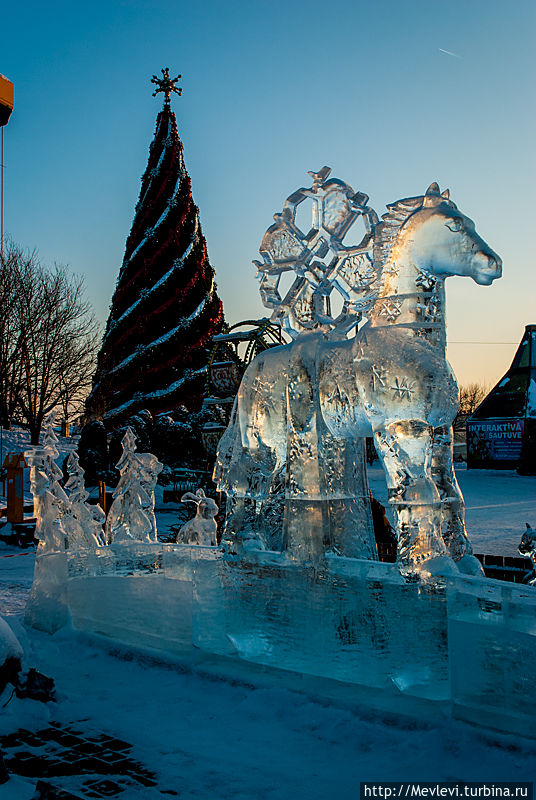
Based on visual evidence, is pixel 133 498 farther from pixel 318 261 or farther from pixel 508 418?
pixel 508 418

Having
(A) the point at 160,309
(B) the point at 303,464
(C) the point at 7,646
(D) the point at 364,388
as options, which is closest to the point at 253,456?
(B) the point at 303,464

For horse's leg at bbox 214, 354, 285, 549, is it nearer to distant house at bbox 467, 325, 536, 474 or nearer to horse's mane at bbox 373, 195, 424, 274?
horse's mane at bbox 373, 195, 424, 274

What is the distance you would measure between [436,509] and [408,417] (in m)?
0.49

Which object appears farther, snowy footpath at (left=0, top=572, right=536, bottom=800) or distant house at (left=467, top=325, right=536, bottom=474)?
distant house at (left=467, top=325, right=536, bottom=474)

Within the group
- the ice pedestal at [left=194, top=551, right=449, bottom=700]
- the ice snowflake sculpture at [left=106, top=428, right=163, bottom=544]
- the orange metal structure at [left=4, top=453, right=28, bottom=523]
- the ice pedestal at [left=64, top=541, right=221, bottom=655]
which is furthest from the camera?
the orange metal structure at [left=4, top=453, right=28, bottom=523]

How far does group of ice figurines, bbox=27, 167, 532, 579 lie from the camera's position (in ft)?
11.7

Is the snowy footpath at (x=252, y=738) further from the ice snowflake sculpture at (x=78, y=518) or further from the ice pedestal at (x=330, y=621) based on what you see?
the ice snowflake sculpture at (x=78, y=518)

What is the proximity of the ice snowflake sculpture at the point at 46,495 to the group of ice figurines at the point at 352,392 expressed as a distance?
165cm

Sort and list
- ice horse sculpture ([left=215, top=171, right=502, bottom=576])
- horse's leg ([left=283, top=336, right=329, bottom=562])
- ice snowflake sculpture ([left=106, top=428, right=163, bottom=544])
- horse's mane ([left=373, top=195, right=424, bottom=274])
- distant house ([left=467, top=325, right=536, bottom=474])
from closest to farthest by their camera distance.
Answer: ice horse sculpture ([left=215, top=171, right=502, bottom=576])
horse's mane ([left=373, top=195, right=424, bottom=274])
horse's leg ([left=283, top=336, right=329, bottom=562])
ice snowflake sculpture ([left=106, top=428, right=163, bottom=544])
distant house ([left=467, top=325, right=536, bottom=474])

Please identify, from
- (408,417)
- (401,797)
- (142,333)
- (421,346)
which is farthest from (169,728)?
(142,333)

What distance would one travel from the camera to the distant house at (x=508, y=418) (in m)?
27.2

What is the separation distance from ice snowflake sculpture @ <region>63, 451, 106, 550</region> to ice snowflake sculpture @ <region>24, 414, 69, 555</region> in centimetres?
57

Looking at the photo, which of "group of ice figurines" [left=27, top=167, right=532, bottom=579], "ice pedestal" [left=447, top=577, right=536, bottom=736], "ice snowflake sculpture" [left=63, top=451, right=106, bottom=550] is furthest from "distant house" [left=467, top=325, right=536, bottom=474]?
"ice pedestal" [left=447, top=577, right=536, bottom=736]

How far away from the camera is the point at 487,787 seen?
108 inches
